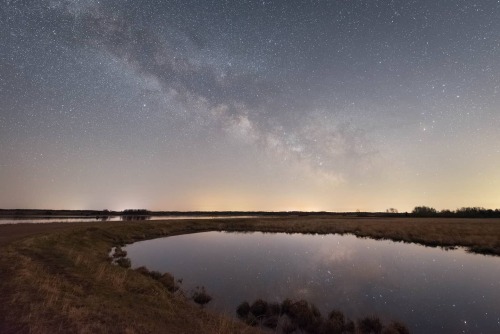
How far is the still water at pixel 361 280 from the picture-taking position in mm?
15109

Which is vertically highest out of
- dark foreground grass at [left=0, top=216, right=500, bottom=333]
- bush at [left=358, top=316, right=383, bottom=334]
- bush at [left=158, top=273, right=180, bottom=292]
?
dark foreground grass at [left=0, top=216, right=500, bottom=333]

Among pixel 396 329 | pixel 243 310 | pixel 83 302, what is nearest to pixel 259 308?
pixel 243 310

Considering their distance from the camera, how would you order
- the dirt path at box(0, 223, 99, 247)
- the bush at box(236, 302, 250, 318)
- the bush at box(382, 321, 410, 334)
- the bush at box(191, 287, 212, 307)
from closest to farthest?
the bush at box(382, 321, 410, 334) < the bush at box(236, 302, 250, 318) < the bush at box(191, 287, 212, 307) < the dirt path at box(0, 223, 99, 247)

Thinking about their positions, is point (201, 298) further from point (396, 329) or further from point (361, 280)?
point (361, 280)

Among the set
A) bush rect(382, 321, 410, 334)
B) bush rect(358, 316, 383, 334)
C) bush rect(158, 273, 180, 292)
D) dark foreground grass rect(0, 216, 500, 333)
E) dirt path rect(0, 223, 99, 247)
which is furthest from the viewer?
dirt path rect(0, 223, 99, 247)

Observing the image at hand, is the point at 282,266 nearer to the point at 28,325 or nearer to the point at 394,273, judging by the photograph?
the point at 394,273

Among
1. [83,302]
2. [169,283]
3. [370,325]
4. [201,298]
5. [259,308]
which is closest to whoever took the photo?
[83,302]

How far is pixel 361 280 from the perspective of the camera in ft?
70.6

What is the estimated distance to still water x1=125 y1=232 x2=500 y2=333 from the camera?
1511cm

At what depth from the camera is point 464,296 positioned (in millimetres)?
18141

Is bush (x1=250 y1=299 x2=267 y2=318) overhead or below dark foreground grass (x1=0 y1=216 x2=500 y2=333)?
below

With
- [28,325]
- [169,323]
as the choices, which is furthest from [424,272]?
[28,325]

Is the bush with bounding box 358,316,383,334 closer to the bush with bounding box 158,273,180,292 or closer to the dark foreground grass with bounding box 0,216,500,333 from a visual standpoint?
the dark foreground grass with bounding box 0,216,500,333

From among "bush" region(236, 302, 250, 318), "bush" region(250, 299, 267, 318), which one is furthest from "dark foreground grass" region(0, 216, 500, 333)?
"bush" region(250, 299, 267, 318)
